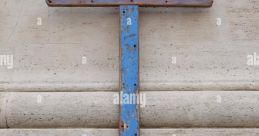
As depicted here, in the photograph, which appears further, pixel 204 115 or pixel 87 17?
pixel 87 17

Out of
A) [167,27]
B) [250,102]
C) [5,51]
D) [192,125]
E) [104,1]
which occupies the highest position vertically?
[104,1]

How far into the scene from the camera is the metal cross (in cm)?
191

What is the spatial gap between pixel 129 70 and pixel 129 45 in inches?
6.0

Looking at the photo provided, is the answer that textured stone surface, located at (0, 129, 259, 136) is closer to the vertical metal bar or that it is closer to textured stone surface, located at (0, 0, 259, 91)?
the vertical metal bar

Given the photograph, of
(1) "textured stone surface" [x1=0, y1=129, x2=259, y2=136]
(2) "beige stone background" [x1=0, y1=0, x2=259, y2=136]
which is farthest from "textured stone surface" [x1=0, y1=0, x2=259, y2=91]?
(1) "textured stone surface" [x1=0, y1=129, x2=259, y2=136]

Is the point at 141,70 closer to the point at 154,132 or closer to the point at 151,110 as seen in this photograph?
the point at 151,110

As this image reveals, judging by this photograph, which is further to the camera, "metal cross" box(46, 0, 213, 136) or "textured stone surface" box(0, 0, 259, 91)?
"textured stone surface" box(0, 0, 259, 91)

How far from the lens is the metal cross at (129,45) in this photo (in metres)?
1.91

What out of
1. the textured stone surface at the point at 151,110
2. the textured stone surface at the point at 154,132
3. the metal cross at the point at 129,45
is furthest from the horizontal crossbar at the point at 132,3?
the textured stone surface at the point at 154,132

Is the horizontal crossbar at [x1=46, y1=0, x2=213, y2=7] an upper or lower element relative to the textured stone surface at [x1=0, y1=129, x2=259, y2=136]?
upper

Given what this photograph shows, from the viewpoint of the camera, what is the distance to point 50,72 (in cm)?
204

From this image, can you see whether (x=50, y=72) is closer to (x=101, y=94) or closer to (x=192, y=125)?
(x=101, y=94)

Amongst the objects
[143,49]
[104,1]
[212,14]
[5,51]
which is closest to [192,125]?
[143,49]

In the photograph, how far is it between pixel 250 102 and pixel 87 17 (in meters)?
1.15
